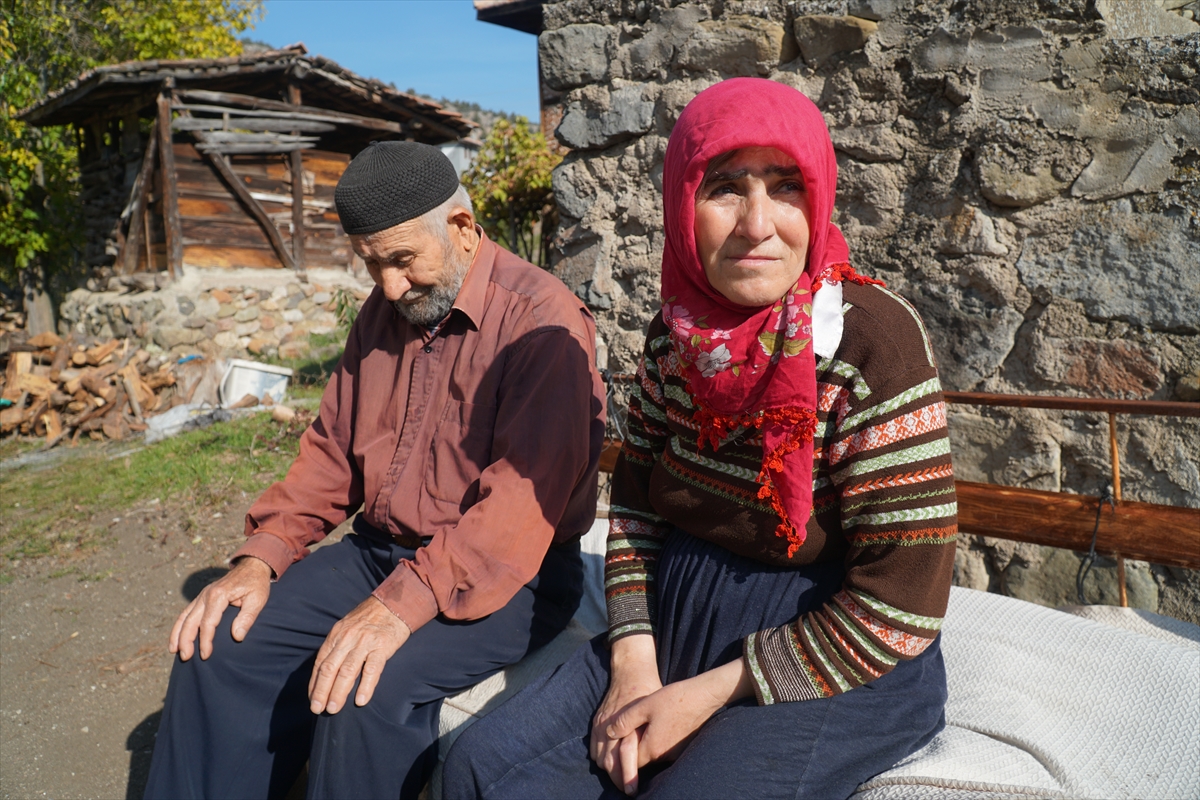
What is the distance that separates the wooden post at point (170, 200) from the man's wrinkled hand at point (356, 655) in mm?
8287

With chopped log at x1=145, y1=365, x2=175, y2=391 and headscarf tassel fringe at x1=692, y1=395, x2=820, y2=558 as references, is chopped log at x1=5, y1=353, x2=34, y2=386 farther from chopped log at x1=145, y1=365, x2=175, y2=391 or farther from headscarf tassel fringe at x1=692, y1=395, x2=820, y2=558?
headscarf tassel fringe at x1=692, y1=395, x2=820, y2=558

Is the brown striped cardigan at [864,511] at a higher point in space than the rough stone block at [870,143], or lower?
lower

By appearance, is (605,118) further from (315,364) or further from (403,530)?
(315,364)

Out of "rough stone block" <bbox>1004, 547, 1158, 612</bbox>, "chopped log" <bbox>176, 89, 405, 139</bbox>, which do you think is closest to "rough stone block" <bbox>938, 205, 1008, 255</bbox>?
"rough stone block" <bbox>1004, 547, 1158, 612</bbox>

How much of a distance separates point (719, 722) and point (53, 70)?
48.3 feet

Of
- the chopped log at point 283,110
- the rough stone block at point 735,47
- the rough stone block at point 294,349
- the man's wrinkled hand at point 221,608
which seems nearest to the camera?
the man's wrinkled hand at point 221,608

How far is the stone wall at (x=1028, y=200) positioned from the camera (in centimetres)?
229

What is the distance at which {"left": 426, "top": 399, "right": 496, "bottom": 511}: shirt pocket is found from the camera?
1907 mm

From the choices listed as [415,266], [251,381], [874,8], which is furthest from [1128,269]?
[251,381]

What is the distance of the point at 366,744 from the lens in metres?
1.58

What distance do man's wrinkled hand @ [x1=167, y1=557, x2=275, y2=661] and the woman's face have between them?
4.41ft

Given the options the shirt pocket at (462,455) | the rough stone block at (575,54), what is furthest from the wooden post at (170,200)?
the shirt pocket at (462,455)

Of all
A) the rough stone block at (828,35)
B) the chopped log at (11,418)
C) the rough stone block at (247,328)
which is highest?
the rough stone block at (828,35)

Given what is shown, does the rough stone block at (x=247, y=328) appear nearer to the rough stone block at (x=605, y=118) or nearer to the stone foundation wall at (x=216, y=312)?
the stone foundation wall at (x=216, y=312)
